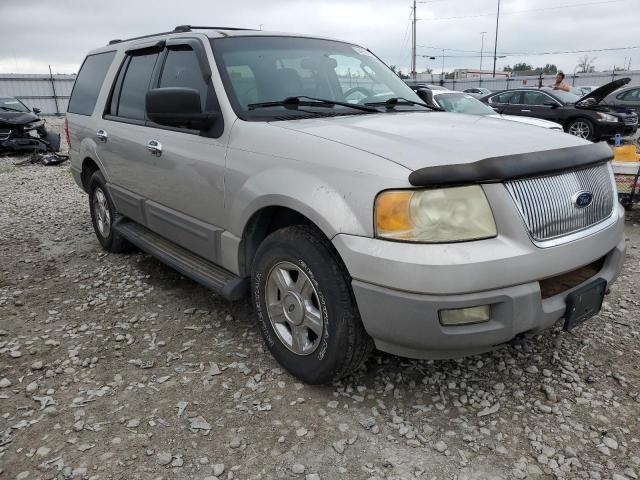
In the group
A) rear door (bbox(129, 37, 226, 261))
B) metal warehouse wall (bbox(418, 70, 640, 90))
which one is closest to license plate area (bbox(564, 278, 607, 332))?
rear door (bbox(129, 37, 226, 261))

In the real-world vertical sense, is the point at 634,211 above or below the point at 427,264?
below

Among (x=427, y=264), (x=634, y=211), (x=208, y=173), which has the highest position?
(x=208, y=173)

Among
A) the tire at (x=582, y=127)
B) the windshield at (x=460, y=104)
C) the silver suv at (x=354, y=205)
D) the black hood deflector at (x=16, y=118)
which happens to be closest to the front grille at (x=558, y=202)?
the silver suv at (x=354, y=205)

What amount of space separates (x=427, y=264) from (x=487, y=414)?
0.98 metres

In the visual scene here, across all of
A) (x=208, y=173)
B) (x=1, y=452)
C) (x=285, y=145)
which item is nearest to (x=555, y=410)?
(x=285, y=145)

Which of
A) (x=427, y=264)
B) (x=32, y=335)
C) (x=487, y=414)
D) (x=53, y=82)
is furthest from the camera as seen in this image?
(x=53, y=82)

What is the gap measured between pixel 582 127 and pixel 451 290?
13143 millimetres

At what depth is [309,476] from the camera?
6.95 feet

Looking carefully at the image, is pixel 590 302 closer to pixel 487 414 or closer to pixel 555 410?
pixel 555 410

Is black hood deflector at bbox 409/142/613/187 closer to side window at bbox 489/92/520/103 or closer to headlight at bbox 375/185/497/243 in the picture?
headlight at bbox 375/185/497/243

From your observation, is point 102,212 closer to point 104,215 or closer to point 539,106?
point 104,215

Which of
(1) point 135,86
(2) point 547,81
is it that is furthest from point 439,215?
(2) point 547,81

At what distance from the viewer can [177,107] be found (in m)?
2.75

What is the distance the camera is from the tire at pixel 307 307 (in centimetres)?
233
